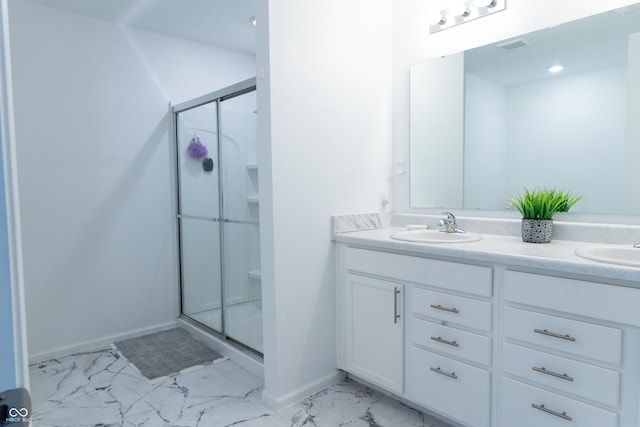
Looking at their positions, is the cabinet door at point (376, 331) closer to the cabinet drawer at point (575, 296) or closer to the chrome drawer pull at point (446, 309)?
the chrome drawer pull at point (446, 309)

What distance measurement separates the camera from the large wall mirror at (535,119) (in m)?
1.68

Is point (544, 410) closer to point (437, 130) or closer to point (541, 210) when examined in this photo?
point (541, 210)

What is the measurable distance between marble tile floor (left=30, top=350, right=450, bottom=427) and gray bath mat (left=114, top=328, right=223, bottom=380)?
0.10 m

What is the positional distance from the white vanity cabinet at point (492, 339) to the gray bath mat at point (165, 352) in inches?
42.4

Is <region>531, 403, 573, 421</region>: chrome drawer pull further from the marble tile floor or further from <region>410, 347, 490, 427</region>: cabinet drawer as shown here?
the marble tile floor

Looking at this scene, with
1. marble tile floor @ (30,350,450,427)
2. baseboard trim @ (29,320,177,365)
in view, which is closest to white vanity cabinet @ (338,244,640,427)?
marble tile floor @ (30,350,450,427)

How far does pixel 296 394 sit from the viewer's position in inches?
79.8

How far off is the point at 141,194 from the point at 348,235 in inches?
70.3

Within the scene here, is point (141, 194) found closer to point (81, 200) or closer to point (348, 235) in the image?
point (81, 200)

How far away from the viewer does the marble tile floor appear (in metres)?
1.87

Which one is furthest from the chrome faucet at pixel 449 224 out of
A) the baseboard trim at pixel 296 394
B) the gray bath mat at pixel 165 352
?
the gray bath mat at pixel 165 352

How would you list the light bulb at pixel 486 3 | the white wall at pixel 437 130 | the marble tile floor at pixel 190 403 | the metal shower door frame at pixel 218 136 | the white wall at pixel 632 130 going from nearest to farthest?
the white wall at pixel 632 130
the marble tile floor at pixel 190 403
the light bulb at pixel 486 3
the white wall at pixel 437 130
the metal shower door frame at pixel 218 136

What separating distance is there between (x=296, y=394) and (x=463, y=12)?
7.34ft

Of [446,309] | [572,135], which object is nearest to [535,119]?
[572,135]
